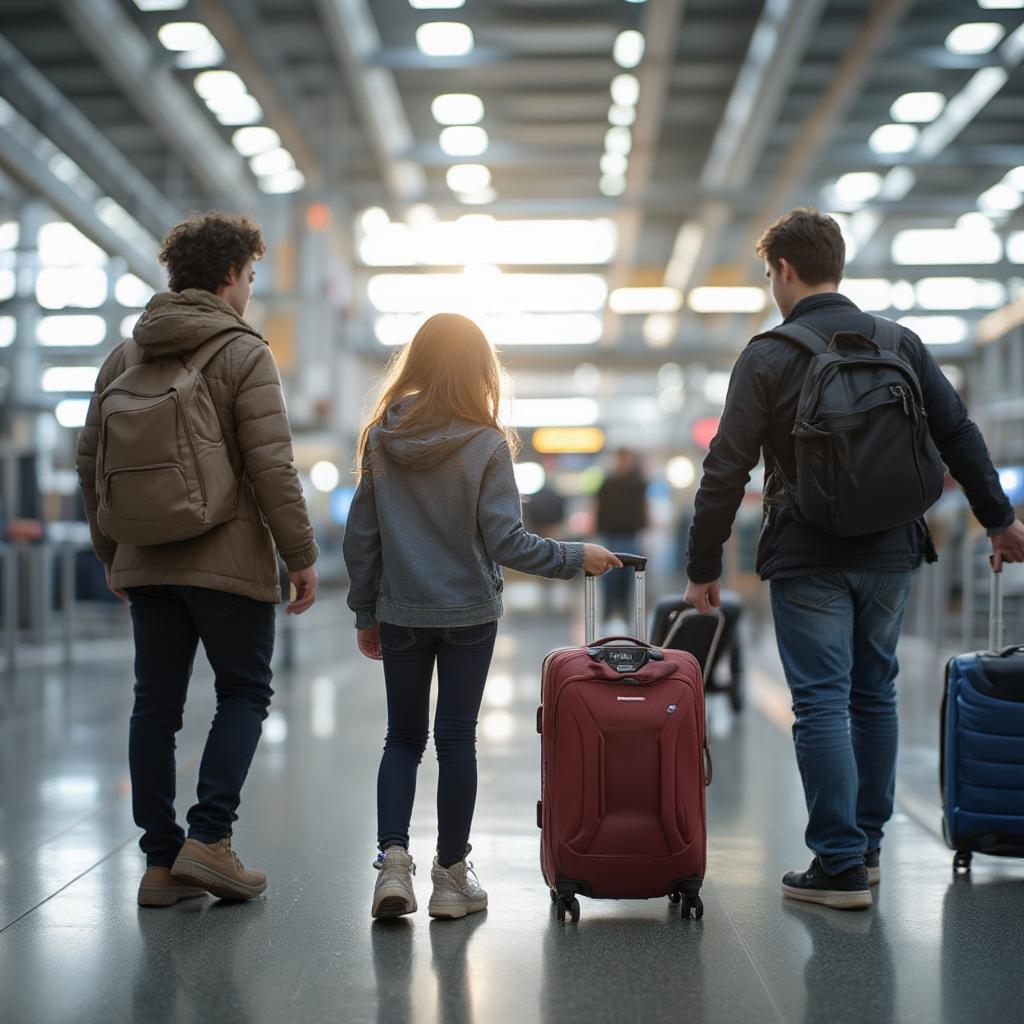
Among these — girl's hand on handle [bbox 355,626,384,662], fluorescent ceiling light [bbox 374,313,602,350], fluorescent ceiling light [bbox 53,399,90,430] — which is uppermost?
fluorescent ceiling light [bbox 374,313,602,350]

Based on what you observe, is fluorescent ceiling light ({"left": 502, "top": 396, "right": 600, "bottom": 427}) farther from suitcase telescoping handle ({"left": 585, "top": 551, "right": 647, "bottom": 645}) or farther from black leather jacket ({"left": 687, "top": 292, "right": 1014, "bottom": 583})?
suitcase telescoping handle ({"left": 585, "top": 551, "right": 647, "bottom": 645})

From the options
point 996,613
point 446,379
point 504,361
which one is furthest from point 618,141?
point 446,379

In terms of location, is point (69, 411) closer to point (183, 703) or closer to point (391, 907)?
point (183, 703)

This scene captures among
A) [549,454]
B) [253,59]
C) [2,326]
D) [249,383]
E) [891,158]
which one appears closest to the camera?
[249,383]

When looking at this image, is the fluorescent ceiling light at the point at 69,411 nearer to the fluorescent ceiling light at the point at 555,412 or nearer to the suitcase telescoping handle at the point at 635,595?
the suitcase telescoping handle at the point at 635,595

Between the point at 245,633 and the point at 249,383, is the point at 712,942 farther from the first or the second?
the point at 249,383

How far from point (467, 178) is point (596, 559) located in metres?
19.9

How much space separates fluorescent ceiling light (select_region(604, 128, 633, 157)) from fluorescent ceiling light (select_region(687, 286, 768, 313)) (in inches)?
237

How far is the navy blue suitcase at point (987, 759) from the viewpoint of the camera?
366cm

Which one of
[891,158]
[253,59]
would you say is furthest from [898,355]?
[891,158]

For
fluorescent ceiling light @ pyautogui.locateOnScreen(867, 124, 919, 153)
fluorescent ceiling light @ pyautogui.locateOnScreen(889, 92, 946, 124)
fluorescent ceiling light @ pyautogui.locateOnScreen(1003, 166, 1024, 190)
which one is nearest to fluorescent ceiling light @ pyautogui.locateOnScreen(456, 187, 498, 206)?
fluorescent ceiling light @ pyautogui.locateOnScreen(867, 124, 919, 153)

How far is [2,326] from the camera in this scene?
11.8 metres

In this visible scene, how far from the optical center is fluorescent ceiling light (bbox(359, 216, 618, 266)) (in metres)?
23.3

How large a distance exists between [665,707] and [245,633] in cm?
106
